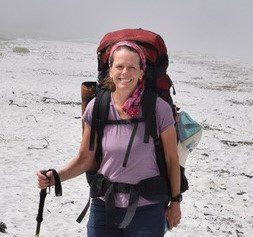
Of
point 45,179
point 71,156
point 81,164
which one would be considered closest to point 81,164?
point 81,164

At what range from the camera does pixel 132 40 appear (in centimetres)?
355

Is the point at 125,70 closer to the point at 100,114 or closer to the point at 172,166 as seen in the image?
the point at 100,114

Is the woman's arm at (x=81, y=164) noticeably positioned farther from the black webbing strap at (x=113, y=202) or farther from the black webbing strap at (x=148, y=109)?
the black webbing strap at (x=148, y=109)

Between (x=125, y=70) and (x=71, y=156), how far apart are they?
8.27 m

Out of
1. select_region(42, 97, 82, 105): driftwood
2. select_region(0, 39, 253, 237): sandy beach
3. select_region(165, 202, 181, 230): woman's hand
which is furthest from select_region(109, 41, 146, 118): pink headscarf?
select_region(42, 97, 82, 105): driftwood

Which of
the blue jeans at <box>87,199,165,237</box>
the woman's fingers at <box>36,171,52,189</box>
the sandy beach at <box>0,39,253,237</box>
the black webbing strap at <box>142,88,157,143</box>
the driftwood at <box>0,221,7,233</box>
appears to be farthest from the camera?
the sandy beach at <box>0,39,253,237</box>

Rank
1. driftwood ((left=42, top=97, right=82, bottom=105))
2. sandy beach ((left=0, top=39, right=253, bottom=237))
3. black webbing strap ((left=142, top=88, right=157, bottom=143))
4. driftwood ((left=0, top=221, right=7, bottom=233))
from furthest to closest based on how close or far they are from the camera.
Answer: driftwood ((left=42, top=97, right=82, bottom=105)) < sandy beach ((left=0, top=39, right=253, bottom=237)) < driftwood ((left=0, top=221, right=7, bottom=233)) < black webbing strap ((left=142, top=88, right=157, bottom=143))

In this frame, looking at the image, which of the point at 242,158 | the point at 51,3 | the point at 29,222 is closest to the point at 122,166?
the point at 29,222

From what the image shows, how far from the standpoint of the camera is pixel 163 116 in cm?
332

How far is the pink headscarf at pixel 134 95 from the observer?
129 inches

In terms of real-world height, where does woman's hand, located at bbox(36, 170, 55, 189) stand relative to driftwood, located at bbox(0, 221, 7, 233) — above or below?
above

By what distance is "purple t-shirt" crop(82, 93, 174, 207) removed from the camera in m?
3.31

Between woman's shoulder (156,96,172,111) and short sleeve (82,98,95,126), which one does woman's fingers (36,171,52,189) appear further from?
woman's shoulder (156,96,172,111)

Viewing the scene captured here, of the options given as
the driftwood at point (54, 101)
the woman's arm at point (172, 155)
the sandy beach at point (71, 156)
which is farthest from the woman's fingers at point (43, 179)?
the driftwood at point (54, 101)
